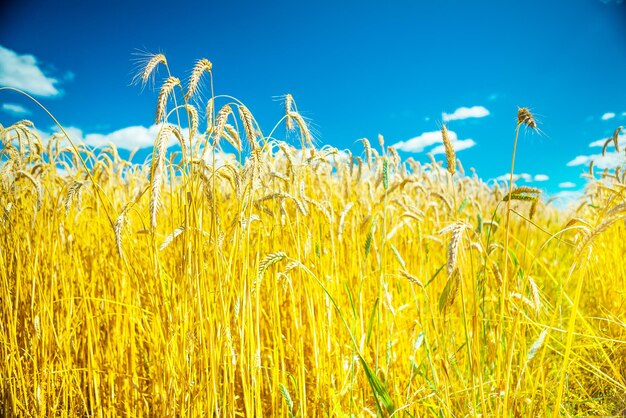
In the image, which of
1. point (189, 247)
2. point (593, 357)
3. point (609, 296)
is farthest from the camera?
point (609, 296)

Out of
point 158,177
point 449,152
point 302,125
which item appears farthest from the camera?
point 302,125

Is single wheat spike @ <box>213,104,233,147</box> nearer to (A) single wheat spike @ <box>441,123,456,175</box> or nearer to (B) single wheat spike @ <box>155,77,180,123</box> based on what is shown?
(B) single wheat spike @ <box>155,77,180,123</box>

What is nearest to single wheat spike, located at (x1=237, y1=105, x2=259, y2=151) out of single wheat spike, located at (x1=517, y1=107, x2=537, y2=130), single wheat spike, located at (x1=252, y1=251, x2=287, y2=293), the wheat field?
the wheat field

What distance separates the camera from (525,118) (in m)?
1.09

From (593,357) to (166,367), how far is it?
2448 mm

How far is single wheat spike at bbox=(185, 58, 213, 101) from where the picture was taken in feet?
4.15

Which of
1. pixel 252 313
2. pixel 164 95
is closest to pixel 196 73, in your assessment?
pixel 164 95

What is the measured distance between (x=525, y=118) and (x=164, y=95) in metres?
0.97

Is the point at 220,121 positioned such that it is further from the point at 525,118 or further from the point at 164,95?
the point at 525,118

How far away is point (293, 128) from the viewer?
5.55ft

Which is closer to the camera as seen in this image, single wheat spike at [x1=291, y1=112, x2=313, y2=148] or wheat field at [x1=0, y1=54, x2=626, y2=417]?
wheat field at [x1=0, y1=54, x2=626, y2=417]

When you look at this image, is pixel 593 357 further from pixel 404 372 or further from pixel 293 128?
pixel 293 128

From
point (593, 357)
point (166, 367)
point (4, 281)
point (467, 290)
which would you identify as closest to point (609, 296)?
point (593, 357)

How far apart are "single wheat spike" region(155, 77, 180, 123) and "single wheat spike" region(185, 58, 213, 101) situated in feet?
0.15
